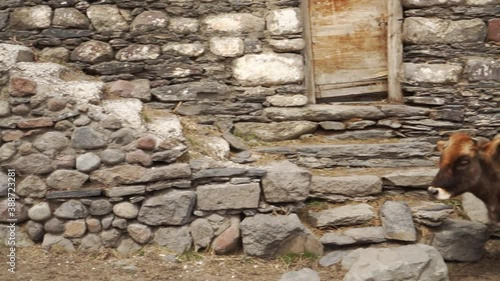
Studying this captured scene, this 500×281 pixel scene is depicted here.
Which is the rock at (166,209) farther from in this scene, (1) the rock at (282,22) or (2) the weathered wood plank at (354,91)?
(2) the weathered wood plank at (354,91)

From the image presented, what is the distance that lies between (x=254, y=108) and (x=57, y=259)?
7.08 ft

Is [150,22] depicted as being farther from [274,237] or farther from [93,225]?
[274,237]

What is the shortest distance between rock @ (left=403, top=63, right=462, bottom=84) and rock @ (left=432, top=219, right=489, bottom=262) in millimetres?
1547

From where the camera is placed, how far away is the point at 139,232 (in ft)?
15.8

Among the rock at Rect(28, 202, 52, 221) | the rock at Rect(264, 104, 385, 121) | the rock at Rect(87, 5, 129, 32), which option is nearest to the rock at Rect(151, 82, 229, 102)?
the rock at Rect(264, 104, 385, 121)

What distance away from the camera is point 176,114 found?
18.5 feet

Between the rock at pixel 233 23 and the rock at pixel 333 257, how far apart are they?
215 centimetres

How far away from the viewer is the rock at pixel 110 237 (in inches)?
190

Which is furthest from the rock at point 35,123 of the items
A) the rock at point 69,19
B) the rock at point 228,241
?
the rock at point 228,241

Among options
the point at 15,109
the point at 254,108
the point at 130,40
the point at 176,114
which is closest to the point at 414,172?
the point at 254,108

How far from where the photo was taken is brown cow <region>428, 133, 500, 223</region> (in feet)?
14.8

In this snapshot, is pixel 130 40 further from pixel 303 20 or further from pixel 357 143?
pixel 357 143

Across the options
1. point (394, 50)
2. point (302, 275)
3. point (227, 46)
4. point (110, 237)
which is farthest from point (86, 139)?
point (394, 50)

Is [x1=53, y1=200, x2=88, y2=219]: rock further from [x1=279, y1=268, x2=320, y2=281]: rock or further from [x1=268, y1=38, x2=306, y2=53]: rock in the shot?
[x1=268, y1=38, x2=306, y2=53]: rock
